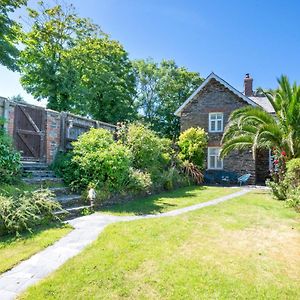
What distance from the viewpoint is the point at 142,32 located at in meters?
15.4

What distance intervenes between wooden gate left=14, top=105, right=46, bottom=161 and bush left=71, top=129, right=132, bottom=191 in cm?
197

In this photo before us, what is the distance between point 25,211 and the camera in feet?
21.3

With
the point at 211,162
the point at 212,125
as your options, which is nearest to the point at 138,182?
the point at 211,162

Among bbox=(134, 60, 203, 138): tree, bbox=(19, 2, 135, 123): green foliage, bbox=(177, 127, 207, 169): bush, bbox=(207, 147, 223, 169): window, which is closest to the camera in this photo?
bbox=(177, 127, 207, 169): bush

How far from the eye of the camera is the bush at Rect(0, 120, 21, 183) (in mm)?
7969

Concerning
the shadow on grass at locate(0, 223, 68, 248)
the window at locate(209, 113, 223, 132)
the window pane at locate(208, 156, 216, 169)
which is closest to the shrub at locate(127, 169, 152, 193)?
the shadow on grass at locate(0, 223, 68, 248)

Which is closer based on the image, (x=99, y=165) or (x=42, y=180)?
(x=42, y=180)

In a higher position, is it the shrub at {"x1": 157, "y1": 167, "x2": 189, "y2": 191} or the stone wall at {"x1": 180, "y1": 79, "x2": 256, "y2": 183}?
the stone wall at {"x1": 180, "y1": 79, "x2": 256, "y2": 183}

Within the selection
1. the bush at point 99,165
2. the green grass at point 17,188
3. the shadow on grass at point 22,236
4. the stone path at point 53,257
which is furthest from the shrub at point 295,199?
the green grass at point 17,188

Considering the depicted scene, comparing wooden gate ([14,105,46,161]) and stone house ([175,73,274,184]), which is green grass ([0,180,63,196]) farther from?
stone house ([175,73,274,184])

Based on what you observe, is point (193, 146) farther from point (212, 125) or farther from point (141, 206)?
point (141, 206)

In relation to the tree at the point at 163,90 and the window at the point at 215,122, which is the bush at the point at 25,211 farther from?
the tree at the point at 163,90

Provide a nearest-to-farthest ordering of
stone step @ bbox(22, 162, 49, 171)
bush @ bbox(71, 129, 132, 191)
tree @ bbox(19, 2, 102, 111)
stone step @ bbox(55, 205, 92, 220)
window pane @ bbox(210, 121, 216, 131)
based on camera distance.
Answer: stone step @ bbox(55, 205, 92, 220)
bush @ bbox(71, 129, 132, 191)
stone step @ bbox(22, 162, 49, 171)
tree @ bbox(19, 2, 102, 111)
window pane @ bbox(210, 121, 216, 131)

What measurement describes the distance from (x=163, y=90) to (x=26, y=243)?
3243cm
